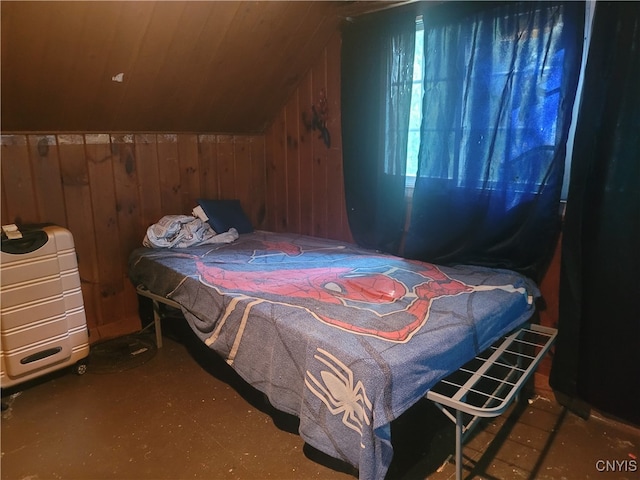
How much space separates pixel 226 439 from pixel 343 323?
2.56ft

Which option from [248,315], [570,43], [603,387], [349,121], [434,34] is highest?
[434,34]

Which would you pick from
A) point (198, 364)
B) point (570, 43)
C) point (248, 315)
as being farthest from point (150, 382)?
point (570, 43)

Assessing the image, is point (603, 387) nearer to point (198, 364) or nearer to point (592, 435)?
point (592, 435)

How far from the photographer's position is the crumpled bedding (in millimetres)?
2760

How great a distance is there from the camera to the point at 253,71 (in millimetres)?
2809

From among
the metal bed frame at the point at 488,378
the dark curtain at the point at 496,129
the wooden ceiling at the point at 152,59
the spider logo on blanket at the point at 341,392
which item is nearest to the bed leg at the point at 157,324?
the metal bed frame at the point at 488,378

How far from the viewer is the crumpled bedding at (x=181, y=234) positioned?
9.05 ft

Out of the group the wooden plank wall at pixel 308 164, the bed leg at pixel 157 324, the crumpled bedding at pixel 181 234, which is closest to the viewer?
the bed leg at pixel 157 324

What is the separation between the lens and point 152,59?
7.70 feet

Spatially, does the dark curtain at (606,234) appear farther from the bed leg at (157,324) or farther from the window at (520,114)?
the bed leg at (157,324)

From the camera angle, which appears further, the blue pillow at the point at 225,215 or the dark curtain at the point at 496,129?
the blue pillow at the point at 225,215

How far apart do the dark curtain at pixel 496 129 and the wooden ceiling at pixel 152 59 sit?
0.65 m

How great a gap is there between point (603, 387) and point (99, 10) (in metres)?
2.76

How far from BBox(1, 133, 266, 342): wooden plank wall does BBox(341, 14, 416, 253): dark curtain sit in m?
1.04
